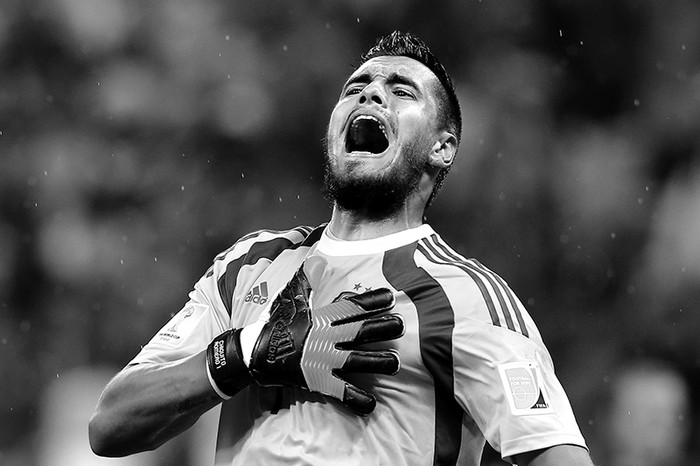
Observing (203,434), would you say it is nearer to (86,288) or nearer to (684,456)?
(86,288)

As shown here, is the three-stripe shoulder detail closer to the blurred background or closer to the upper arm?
the upper arm

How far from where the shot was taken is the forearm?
7.23 feet

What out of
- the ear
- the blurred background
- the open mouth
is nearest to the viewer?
the open mouth

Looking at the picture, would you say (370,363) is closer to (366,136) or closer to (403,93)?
(366,136)

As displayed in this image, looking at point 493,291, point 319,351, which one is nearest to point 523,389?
point 493,291

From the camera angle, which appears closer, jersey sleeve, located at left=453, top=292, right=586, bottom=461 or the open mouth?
jersey sleeve, located at left=453, top=292, right=586, bottom=461

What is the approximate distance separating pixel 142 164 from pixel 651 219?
2989mm

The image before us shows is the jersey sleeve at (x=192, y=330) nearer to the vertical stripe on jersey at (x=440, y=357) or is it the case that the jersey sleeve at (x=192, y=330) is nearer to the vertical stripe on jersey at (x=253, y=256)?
the vertical stripe on jersey at (x=253, y=256)

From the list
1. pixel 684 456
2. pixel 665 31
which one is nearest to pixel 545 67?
pixel 665 31

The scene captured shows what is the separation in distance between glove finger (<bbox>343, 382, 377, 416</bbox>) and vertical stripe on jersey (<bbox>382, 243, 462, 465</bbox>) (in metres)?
0.10

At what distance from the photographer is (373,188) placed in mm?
2619

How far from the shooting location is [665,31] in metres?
6.16

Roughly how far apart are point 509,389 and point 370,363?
0.30 meters

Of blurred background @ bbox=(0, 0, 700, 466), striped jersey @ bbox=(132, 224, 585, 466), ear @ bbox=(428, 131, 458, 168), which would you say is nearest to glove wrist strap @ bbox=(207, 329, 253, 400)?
striped jersey @ bbox=(132, 224, 585, 466)
